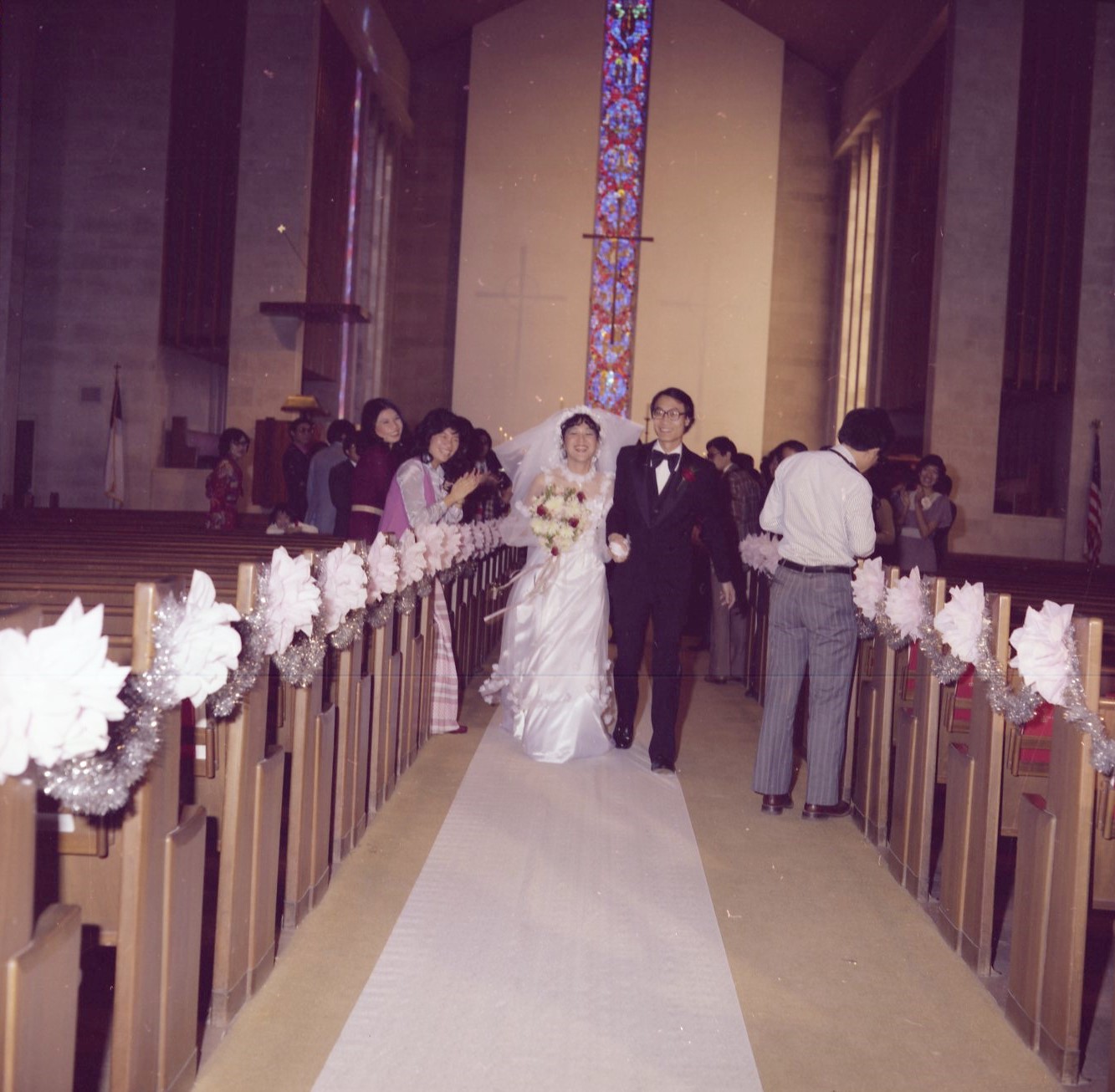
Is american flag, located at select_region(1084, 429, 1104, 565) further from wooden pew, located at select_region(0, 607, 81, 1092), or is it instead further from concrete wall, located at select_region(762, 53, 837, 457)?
wooden pew, located at select_region(0, 607, 81, 1092)

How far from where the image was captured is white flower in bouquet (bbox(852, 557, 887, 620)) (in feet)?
13.2

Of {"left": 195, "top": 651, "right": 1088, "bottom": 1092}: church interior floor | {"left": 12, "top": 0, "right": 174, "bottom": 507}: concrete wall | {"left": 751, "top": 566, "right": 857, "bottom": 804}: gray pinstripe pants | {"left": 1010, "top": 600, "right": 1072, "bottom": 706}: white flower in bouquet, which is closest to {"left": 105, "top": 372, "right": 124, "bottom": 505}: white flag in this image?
{"left": 12, "top": 0, "right": 174, "bottom": 507}: concrete wall

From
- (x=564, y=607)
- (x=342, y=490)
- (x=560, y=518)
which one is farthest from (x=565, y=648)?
(x=342, y=490)

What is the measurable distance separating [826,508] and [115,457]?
993cm

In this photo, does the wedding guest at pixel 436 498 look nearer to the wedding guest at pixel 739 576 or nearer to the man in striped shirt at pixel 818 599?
the man in striped shirt at pixel 818 599

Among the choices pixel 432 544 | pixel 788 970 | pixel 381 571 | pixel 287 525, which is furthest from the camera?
pixel 287 525

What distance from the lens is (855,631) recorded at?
4.26 m

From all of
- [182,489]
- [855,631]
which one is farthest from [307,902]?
[182,489]

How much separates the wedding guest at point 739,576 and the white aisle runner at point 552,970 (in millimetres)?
3142

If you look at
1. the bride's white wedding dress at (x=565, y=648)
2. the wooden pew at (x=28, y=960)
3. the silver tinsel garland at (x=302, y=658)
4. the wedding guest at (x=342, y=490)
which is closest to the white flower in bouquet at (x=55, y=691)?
the wooden pew at (x=28, y=960)

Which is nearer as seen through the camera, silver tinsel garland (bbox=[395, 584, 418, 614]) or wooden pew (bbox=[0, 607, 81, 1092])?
wooden pew (bbox=[0, 607, 81, 1092])

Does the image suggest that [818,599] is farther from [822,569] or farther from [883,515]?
[883,515]

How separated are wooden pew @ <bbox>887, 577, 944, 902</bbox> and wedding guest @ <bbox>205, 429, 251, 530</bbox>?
188 inches

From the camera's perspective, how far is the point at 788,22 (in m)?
16.2
